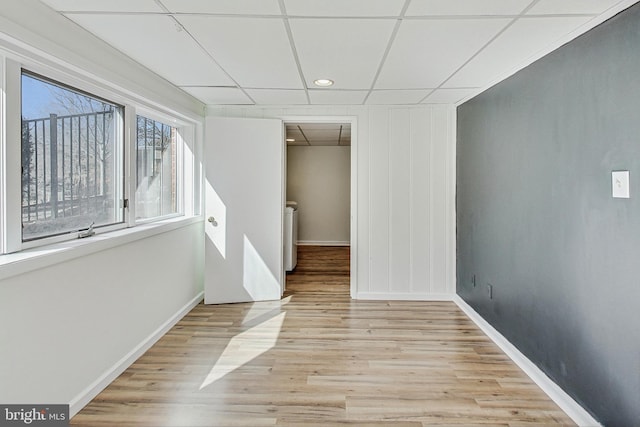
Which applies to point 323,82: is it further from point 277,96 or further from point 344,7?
point 344,7

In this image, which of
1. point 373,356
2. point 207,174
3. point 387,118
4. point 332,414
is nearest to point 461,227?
point 387,118

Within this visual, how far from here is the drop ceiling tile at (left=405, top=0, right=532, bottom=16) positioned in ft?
5.50

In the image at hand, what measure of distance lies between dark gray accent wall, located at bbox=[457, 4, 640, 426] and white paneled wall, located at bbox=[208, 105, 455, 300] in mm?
876

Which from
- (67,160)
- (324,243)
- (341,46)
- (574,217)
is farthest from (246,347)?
(324,243)

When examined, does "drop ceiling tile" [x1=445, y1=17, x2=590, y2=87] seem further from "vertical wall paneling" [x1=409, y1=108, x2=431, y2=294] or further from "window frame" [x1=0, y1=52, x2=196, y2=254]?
"window frame" [x1=0, y1=52, x2=196, y2=254]

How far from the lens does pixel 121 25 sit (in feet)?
6.40

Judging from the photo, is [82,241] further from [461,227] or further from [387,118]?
[461,227]

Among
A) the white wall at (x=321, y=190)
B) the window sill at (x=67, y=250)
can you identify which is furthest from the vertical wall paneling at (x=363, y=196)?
the white wall at (x=321, y=190)

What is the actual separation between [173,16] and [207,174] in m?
2.06

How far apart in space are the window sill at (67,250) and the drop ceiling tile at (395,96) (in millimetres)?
2315

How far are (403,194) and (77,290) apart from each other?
120 inches

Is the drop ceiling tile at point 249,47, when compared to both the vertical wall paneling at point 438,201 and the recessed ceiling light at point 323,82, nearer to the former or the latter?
the recessed ceiling light at point 323,82

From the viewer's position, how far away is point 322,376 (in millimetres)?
2365

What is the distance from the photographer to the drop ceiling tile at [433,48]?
6.29 feet
